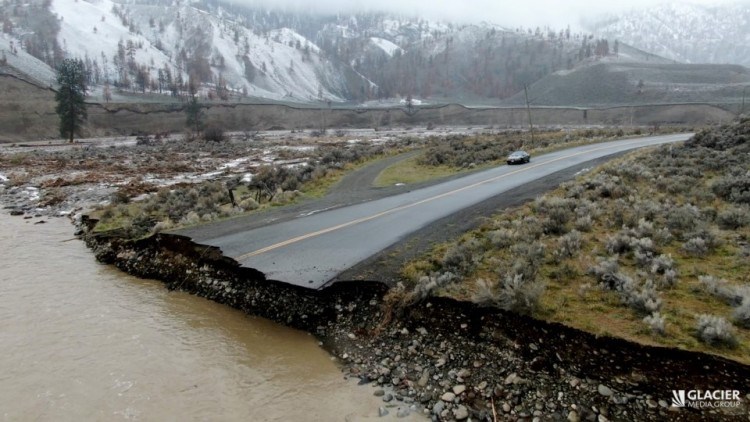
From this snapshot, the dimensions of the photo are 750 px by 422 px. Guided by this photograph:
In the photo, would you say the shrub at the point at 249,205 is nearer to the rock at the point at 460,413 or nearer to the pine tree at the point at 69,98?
the rock at the point at 460,413

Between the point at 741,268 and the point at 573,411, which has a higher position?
the point at 741,268

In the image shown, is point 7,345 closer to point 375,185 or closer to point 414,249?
point 414,249

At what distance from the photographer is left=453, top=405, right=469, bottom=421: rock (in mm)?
5930

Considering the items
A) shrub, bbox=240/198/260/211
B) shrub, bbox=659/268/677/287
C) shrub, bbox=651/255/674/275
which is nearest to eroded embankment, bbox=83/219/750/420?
shrub, bbox=659/268/677/287

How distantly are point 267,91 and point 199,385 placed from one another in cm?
19660

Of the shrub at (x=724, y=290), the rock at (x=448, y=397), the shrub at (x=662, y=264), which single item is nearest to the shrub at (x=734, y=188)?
the shrub at (x=662, y=264)

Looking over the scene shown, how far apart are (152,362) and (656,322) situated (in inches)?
317

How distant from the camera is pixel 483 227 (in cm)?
1238

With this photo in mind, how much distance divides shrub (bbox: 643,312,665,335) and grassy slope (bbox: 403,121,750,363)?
0.06 m

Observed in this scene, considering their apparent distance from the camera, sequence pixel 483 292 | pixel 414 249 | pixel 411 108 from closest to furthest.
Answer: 1. pixel 483 292
2. pixel 414 249
3. pixel 411 108

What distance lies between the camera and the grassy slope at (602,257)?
684 cm

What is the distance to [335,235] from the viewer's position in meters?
12.6

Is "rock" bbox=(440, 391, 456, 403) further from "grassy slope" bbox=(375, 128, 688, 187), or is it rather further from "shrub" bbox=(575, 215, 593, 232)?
"grassy slope" bbox=(375, 128, 688, 187)

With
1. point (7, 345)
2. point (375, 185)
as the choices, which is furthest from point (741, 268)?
point (375, 185)
